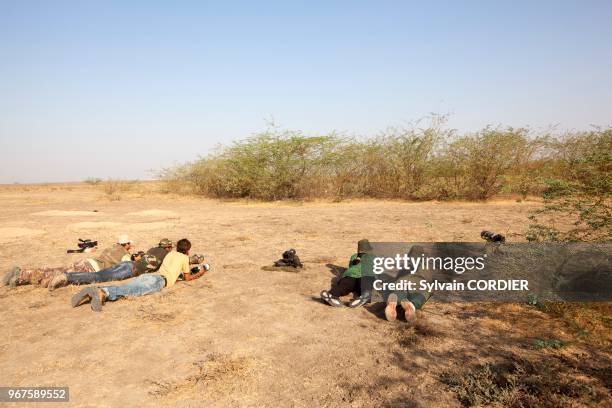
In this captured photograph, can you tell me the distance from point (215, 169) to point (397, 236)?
15828 millimetres

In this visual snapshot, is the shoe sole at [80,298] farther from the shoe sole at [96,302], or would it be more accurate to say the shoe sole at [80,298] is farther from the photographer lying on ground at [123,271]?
the photographer lying on ground at [123,271]

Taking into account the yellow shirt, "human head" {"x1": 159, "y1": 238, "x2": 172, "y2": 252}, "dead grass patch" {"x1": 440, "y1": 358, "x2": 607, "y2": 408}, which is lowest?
"dead grass patch" {"x1": 440, "y1": 358, "x2": 607, "y2": 408}

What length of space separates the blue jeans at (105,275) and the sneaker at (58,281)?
0.09 metres

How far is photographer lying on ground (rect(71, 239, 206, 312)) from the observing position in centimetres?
484

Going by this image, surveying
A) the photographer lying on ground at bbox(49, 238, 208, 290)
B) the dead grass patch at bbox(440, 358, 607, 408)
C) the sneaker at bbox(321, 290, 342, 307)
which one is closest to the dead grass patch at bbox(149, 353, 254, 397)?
the sneaker at bbox(321, 290, 342, 307)

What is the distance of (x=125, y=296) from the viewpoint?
5172mm

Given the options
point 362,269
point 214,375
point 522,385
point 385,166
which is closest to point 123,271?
point 214,375

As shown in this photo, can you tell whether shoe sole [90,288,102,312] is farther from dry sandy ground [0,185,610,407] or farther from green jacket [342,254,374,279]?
green jacket [342,254,374,279]

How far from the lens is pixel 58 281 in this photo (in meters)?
5.53

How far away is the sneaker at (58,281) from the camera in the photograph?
5494mm

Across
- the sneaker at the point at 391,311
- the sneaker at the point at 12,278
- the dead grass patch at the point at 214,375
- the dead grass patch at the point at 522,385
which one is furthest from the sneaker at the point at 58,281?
the dead grass patch at the point at 522,385

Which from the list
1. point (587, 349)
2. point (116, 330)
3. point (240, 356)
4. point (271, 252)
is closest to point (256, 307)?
point (240, 356)

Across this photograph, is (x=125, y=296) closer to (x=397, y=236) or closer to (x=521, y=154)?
(x=397, y=236)

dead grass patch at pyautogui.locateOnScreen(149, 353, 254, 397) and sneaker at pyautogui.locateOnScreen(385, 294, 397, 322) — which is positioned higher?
sneaker at pyautogui.locateOnScreen(385, 294, 397, 322)
